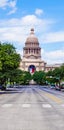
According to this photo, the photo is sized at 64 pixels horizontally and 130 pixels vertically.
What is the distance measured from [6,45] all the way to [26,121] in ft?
246

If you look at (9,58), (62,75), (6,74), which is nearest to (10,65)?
(9,58)

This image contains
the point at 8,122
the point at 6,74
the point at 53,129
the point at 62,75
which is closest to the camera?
the point at 53,129

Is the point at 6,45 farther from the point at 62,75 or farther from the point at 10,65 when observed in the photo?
the point at 62,75

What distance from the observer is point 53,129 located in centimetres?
1529

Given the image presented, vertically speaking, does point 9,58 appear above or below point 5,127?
above

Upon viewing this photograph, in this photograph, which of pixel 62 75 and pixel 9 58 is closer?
pixel 9 58

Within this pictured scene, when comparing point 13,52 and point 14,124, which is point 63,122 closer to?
point 14,124

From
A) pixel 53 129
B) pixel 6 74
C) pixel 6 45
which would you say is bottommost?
pixel 53 129

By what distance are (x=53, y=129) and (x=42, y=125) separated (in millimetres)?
1383

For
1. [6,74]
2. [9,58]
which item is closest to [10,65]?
[9,58]

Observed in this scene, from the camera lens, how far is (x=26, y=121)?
18.3 metres

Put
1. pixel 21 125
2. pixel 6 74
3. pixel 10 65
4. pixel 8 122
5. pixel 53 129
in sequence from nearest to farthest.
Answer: pixel 53 129 → pixel 21 125 → pixel 8 122 → pixel 10 65 → pixel 6 74

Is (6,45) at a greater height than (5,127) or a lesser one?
greater

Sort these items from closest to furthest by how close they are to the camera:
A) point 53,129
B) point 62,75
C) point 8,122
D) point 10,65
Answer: point 53,129 < point 8,122 < point 10,65 < point 62,75
